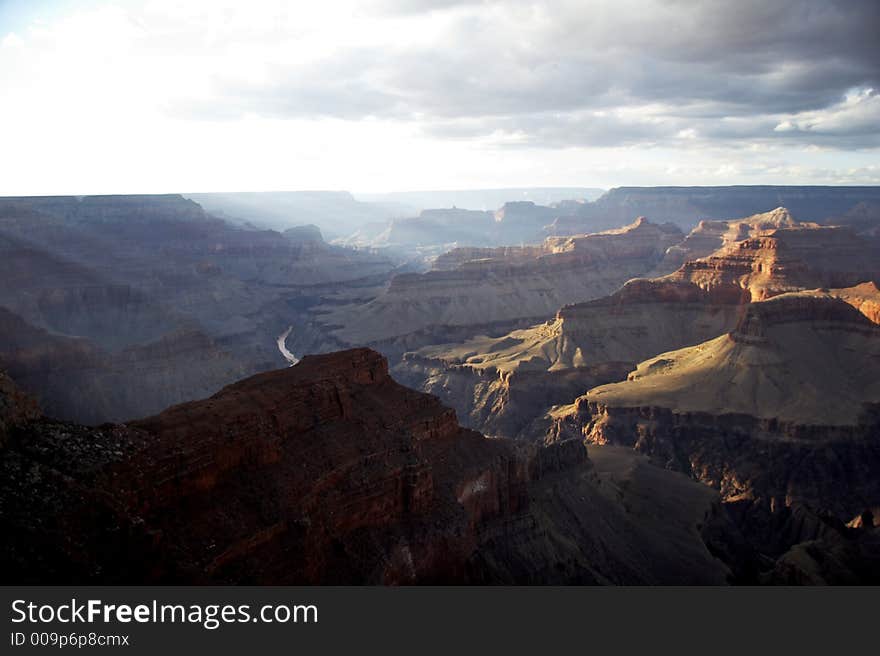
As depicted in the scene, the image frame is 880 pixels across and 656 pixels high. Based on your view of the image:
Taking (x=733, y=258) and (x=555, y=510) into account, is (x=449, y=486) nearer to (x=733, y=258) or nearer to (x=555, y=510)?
(x=555, y=510)

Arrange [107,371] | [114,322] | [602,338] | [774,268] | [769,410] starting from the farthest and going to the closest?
[114,322]
[774,268]
[602,338]
[107,371]
[769,410]

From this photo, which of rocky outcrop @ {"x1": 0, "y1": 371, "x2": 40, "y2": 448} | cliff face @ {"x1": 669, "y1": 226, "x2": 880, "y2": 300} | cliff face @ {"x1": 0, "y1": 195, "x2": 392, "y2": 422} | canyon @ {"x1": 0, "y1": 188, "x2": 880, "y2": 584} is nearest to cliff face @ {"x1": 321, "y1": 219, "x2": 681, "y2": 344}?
canyon @ {"x1": 0, "y1": 188, "x2": 880, "y2": 584}

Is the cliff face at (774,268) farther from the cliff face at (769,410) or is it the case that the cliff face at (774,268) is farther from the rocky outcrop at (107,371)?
the rocky outcrop at (107,371)

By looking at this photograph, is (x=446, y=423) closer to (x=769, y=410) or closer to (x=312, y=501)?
(x=312, y=501)

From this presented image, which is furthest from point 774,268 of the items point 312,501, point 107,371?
point 312,501

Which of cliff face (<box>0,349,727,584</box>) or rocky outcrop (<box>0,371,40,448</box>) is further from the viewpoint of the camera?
rocky outcrop (<box>0,371,40,448</box>)

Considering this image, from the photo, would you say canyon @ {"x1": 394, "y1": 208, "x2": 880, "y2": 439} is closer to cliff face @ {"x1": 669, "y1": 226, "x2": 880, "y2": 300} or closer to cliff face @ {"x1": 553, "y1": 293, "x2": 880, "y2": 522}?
cliff face @ {"x1": 669, "y1": 226, "x2": 880, "y2": 300}
